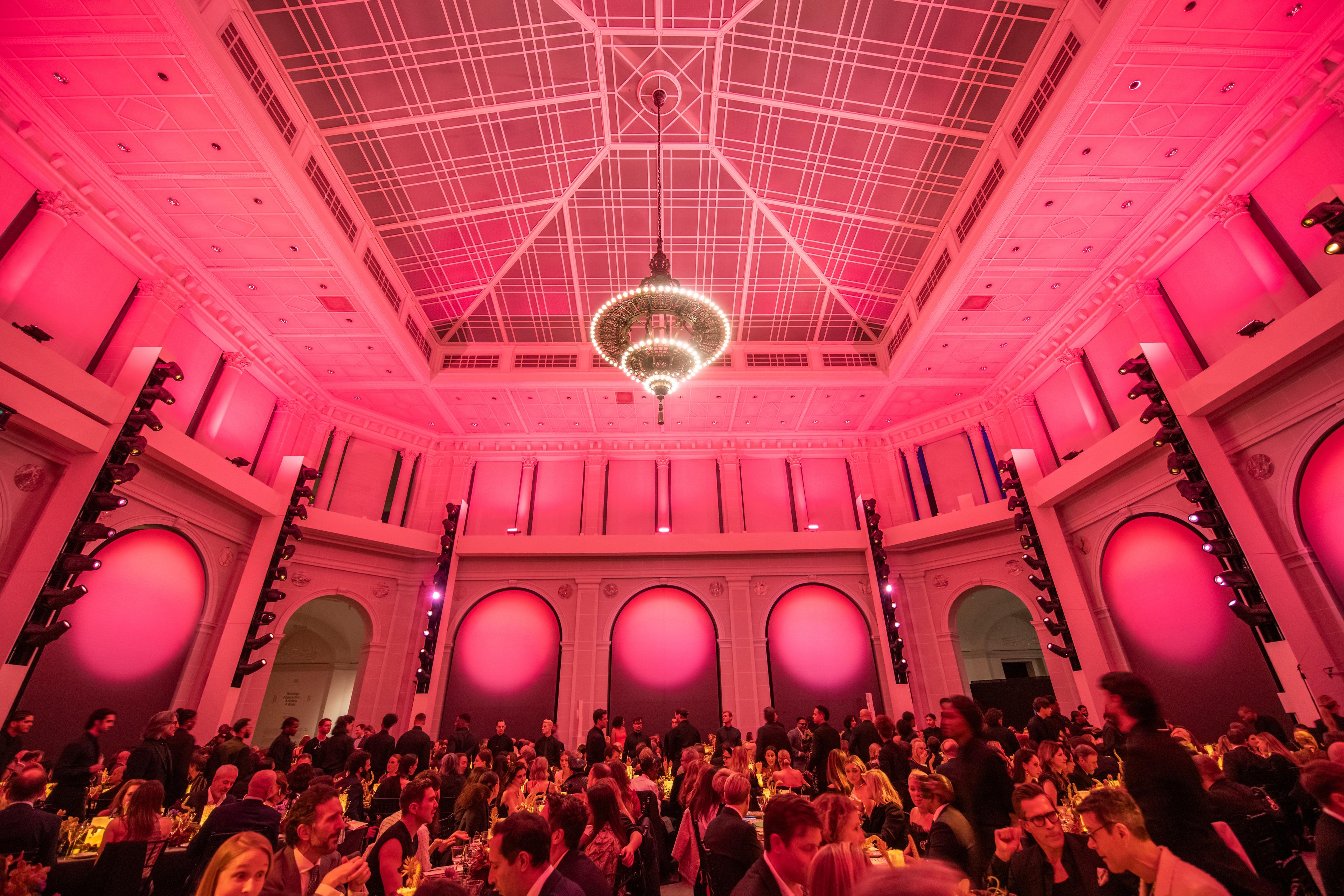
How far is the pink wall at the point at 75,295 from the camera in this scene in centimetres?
873

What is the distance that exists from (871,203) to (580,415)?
28.8 ft

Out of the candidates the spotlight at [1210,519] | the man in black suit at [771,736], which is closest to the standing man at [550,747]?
the man in black suit at [771,736]

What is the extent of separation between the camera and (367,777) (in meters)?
7.67

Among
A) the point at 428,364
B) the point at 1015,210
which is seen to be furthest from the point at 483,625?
the point at 1015,210

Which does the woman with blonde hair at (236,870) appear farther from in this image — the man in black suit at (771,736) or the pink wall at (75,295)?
the pink wall at (75,295)

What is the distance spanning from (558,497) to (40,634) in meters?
10.6

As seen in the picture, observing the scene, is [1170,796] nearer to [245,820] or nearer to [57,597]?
[245,820]

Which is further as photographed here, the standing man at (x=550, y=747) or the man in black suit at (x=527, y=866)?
the standing man at (x=550, y=747)

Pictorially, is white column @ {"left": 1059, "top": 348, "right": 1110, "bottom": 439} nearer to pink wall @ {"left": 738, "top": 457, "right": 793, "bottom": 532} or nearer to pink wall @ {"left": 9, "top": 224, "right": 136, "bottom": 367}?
pink wall @ {"left": 738, "top": 457, "right": 793, "bottom": 532}

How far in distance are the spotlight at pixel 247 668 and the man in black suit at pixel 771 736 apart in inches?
360

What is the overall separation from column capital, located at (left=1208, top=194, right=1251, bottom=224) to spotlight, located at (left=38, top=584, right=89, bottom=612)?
17.2m

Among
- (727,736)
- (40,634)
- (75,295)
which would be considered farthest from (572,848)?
(75,295)

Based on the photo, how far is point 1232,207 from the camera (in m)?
9.45

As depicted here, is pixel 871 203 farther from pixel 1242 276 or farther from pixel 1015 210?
pixel 1242 276
